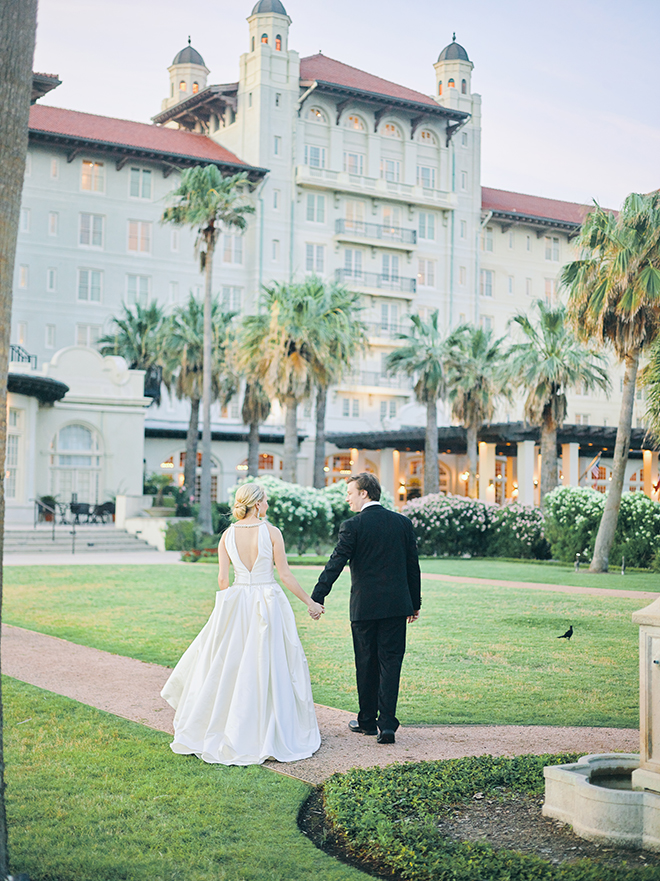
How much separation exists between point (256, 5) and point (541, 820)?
57.4m

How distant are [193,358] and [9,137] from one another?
114 ft

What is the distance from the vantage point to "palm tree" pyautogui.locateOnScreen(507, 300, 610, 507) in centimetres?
3106

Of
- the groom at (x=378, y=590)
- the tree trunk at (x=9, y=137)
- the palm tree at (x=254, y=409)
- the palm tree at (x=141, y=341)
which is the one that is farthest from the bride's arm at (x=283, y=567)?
the palm tree at (x=141, y=341)

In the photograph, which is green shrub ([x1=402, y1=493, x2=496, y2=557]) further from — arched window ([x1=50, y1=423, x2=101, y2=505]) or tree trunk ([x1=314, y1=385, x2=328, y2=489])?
arched window ([x1=50, y1=423, x2=101, y2=505])

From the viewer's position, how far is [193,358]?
126ft

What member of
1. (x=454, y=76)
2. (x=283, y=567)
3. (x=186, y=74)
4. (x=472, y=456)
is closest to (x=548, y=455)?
(x=472, y=456)

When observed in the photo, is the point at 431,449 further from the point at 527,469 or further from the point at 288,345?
the point at 288,345

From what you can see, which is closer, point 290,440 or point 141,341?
point 290,440

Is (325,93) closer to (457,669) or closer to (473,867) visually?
(457,669)

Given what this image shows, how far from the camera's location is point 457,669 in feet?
32.3

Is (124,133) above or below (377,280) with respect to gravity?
above

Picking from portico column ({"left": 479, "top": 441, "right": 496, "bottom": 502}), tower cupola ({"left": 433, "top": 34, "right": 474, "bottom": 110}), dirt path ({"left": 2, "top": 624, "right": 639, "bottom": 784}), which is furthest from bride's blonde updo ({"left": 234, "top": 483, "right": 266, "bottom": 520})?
tower cupola ({"left": 433, "top": 34, "right": 474, "bottom": 110})

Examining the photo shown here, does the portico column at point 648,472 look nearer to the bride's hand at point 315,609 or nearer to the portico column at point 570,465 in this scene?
the portico column at point 570,465

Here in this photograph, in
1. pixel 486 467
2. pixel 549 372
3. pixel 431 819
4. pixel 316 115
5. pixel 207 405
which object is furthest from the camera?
pixel 316 115
